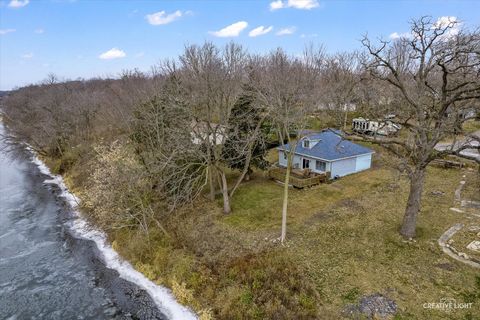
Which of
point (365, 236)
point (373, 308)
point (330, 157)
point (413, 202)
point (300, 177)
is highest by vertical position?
point (413, 202)

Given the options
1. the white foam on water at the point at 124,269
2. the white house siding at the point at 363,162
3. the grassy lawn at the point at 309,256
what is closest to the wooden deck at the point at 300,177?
the grassy lawn at the point at 309,256

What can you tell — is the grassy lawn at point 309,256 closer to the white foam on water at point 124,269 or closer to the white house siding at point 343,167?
the white foam on water at point 124,269

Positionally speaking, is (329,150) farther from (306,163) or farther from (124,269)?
(124,269)

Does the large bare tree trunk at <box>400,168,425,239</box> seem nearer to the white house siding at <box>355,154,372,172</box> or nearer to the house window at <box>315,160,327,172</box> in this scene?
the house window at <box>315,160,327,172</box>

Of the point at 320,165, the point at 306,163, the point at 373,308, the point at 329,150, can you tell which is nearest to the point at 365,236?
the point at 373,308

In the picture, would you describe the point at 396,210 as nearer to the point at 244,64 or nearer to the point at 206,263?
the point at 206,263
